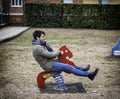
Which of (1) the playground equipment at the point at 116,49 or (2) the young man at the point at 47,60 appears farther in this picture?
(1) the playground equipment at the point at 116,49

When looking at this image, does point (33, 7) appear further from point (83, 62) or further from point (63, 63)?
point (63, 63)

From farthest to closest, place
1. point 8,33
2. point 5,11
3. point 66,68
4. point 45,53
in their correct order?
point 5,11 < point 8,33 < point 66,68 < point 45,53

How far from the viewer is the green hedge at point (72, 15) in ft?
95.2

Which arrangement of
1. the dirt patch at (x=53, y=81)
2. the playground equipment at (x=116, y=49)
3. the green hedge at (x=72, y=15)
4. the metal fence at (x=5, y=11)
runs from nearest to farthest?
the dirt patch at (x=53, y=81)
the playground equipment at (x=116, y=49)
the metal fence at (x=5, y=11)
the green hedge at (x=72, y=15)

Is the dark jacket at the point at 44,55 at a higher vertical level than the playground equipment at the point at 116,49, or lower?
higher

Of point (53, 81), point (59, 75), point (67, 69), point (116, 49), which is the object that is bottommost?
point (53, 81)

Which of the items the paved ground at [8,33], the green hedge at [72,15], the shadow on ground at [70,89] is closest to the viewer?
the shadow on ground at [70,89]

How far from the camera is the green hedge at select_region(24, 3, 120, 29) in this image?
29016 mm

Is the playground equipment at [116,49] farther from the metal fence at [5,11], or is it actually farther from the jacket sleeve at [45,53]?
the metal fence at [5,11]

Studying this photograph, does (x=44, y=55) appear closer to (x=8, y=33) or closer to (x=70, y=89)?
(x=70, y=89)

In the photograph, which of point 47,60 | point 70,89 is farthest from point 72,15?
point 47,60

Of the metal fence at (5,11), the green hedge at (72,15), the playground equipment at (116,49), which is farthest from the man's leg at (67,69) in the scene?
the green hedge at (72,15)

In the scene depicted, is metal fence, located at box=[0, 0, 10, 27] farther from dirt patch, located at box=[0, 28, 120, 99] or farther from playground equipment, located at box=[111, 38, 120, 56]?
playground equipment, located at box=[111, 38, 120, 56]

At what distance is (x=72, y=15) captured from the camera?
29234 mm
